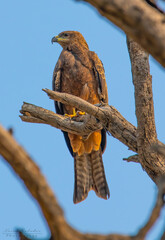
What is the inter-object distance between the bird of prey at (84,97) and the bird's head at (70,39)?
0.90 ft

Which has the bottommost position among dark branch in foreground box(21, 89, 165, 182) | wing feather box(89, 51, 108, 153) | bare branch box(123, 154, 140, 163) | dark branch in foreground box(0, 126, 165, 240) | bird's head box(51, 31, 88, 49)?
dark branch in foreground box(0, 126, 165, 240)

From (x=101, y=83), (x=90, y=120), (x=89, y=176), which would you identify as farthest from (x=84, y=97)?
(x=90, y=120)

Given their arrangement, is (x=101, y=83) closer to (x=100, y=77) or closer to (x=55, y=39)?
(x=100, y=77)

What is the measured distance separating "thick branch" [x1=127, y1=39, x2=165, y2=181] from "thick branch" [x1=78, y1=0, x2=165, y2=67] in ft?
7.42

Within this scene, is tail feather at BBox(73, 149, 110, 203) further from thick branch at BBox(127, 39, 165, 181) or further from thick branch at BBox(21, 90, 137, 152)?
thick branch at BBox(127, 39, 165, 181)

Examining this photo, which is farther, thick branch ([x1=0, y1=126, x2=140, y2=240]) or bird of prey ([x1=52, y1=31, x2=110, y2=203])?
bird of prey ([x1=52, y1=31, x2=110, y2=203])

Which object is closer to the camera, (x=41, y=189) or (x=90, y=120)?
(x=41, y=189)

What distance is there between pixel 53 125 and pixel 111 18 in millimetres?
3481

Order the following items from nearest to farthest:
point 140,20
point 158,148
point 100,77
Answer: point 140,20
point 158,148
point 100,77

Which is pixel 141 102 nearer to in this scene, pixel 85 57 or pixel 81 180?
pixel 81 180

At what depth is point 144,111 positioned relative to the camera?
4.35 m

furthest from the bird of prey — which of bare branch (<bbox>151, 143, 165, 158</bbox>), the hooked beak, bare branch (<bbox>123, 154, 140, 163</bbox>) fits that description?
bare branch (<bbox>151, 143, 165, 158</bbox>)

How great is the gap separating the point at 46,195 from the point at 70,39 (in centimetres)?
624

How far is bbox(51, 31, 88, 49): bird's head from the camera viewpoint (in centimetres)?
774
